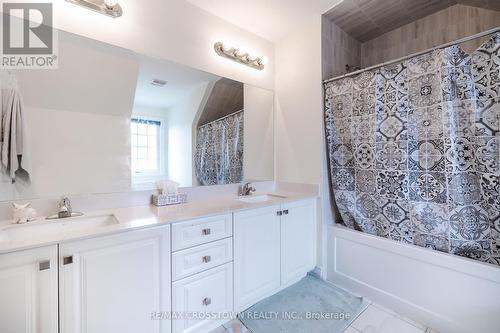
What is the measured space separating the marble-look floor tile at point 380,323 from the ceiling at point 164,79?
2113 millimetres

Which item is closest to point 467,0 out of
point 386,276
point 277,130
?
point 277,130

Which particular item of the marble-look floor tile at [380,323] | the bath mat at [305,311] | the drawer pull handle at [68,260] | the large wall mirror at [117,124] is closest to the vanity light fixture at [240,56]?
the large wall mirror at [117,124]

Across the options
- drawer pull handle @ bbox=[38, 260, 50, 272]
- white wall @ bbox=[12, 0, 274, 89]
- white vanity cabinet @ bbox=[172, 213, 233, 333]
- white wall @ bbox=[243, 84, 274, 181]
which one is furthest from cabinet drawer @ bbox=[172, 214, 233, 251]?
white wall @ bbox=[12, 0, 274, 89]

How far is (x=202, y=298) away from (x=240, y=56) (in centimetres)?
203

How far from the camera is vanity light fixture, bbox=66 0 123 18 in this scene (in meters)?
1.38

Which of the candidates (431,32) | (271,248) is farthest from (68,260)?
(431,32)

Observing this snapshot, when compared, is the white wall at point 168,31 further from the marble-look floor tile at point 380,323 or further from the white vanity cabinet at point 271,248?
the marble-look floor tile at point 380,323

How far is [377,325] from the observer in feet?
4.98

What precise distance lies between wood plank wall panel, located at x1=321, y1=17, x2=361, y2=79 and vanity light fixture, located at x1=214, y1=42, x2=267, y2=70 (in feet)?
2.02

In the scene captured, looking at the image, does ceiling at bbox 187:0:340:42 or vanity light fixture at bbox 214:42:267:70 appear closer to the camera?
ceiling at bbox 187:0:340:42

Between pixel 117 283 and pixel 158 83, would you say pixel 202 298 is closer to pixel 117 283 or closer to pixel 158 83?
pixel 117 283

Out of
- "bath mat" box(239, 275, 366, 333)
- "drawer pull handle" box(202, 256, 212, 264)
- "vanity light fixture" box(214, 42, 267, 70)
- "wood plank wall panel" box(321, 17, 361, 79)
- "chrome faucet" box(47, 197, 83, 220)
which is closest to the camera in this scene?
"chrome faucet" box(47, 197, 83, 220)

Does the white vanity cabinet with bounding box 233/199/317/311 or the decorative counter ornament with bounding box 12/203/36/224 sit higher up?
the decorative counter ornament with bounding box 12/203/36/224

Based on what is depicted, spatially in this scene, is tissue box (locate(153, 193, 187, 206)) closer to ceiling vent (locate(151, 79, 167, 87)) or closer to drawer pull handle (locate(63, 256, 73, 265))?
drawer pull handle (locate(63, 256, 73, 265))
